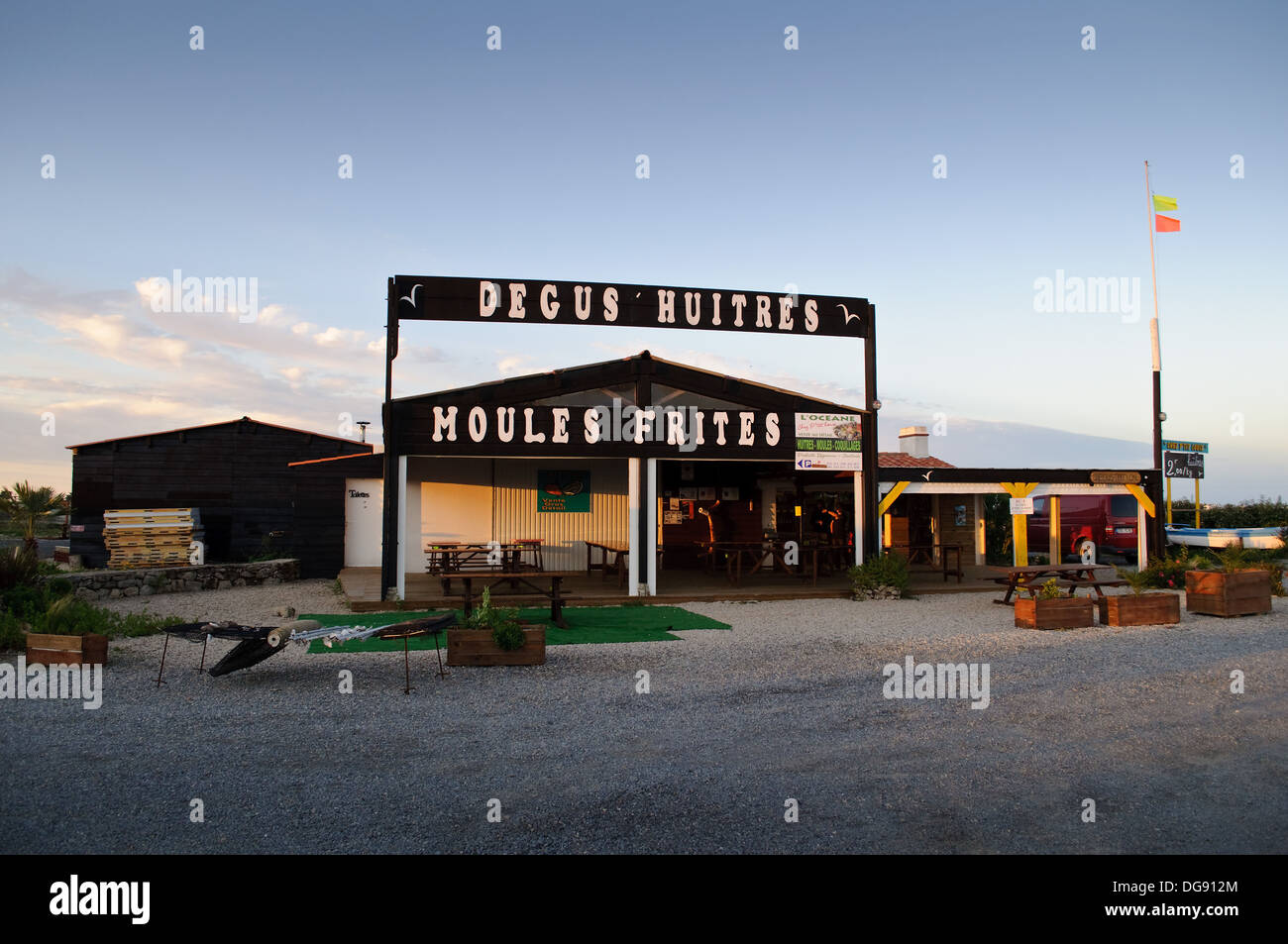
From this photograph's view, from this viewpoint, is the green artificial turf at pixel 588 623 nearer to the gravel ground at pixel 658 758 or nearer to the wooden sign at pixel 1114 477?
the gravel ground at pixel 658 758

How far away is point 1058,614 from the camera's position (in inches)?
420

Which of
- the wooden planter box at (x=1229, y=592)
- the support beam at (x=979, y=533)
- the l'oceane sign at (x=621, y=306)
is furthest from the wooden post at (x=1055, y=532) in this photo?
the l'oceane sign at (x=621, y=306)

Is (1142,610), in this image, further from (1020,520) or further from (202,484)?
(202,484)

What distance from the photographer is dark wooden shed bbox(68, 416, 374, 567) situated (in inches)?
726

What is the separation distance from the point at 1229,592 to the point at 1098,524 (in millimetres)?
10617

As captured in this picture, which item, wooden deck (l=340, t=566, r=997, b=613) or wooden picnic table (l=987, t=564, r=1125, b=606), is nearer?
wooden picnic table (l=987, t=564, r=1125, b=606)

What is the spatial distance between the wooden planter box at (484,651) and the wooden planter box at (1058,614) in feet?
21.6

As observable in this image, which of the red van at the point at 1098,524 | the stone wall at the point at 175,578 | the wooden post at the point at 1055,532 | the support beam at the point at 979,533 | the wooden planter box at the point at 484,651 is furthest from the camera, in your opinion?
the red van at the point at 1098,524

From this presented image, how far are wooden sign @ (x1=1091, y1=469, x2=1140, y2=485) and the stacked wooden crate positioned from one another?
18749mm

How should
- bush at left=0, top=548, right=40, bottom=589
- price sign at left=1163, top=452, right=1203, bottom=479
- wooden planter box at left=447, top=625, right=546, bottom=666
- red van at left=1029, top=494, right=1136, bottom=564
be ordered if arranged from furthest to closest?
red van at left=1029, top=494, right=1136, bottom=564 < price sign at left=1163, top=452, right=1203, bottom=479 < bush at left=0, top=548, right=40, bottom=589 < wooden planter box at left=447, top=625, right=546, bottom=666

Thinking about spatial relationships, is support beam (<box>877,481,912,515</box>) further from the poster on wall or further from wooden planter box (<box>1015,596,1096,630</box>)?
the poster on wall

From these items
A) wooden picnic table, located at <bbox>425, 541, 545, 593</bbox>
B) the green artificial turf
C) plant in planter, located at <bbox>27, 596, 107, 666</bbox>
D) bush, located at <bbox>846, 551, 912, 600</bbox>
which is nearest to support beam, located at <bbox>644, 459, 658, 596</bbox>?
the green artificial turf

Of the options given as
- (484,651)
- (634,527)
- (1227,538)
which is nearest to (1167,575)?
(634,527)

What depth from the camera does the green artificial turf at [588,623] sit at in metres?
9.40
